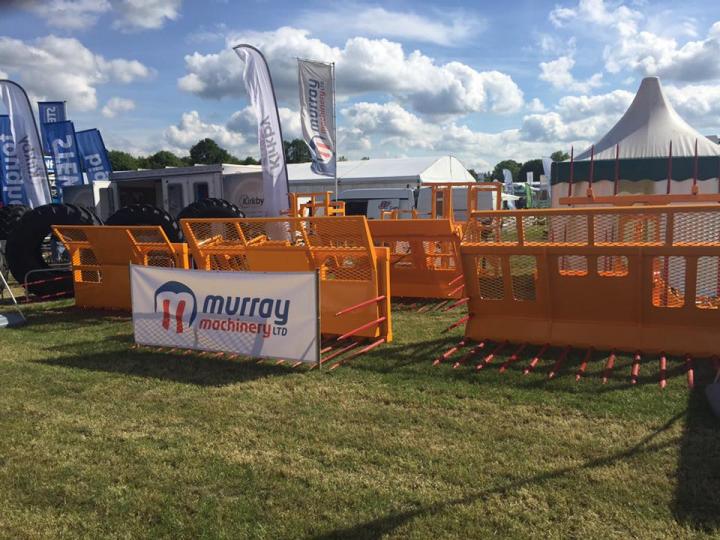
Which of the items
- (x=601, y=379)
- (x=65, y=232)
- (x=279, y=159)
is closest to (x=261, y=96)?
(x=279, y=159)

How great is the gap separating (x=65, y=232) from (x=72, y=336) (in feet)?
9.46

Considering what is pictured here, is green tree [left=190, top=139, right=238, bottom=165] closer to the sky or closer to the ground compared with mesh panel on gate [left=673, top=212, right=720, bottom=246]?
closer to the sky

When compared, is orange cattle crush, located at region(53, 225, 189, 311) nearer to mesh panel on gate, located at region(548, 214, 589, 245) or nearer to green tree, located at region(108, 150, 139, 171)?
mesh panel on gate, located at region(548, 214, 589, 245)

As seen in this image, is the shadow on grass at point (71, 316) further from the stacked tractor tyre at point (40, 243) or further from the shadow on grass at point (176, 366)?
the shadow on grass at point (176, 366)

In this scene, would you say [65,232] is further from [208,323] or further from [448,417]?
[448,417]

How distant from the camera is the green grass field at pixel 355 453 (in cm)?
293

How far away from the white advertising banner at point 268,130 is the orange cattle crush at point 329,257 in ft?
17.1

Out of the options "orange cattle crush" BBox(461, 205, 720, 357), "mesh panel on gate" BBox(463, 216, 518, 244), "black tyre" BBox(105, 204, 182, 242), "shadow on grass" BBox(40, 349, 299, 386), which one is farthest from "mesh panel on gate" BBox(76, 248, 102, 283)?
"orange cattle crush" BBox(461, 205, 720, 357)

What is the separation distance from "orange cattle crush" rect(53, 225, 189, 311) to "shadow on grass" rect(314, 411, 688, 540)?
20.8 feet

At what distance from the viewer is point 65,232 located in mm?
9445

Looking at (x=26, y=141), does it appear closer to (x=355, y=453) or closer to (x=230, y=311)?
(x=230, y=311)

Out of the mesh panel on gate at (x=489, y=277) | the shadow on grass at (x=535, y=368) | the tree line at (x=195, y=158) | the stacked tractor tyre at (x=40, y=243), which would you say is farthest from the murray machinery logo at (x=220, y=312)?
the tree line at (x=195, y=158)

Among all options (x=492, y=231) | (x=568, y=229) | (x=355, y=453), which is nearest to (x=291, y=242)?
(x=492, y=231)

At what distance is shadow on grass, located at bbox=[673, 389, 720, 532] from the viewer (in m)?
2.85
